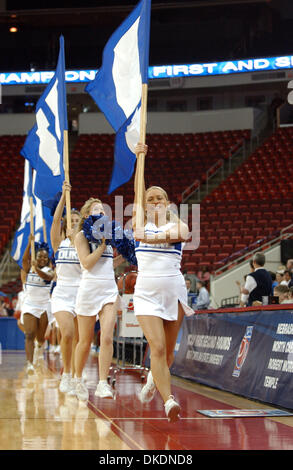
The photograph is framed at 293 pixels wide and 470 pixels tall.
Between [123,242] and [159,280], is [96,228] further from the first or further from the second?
[159,280]

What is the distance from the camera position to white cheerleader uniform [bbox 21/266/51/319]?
10.6 metres

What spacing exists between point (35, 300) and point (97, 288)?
443 cm

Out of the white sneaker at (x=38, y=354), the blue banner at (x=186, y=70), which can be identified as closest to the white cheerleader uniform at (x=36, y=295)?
the white sneaker at (x=38, y=354)

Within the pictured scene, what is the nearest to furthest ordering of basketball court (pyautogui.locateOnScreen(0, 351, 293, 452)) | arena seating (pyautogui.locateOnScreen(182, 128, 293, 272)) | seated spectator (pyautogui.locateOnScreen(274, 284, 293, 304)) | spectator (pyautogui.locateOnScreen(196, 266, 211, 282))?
basketball court (pyautogui.locateOnScreen(0, 351, 293, 452)), seated spectator (pyautogui.locateOnScreen(274, 284, 293, 304)), spectator (pyautogui.locateOnScreen(196, 266, 211, 282)), arena seating (pyautogui.locateOnScreen(182, 128, 293, 272))

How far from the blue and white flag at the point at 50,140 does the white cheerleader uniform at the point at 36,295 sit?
2015 millimetres

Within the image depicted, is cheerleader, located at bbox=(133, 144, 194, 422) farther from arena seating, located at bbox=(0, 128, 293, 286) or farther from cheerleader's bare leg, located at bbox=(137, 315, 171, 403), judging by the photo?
arena seating, located at bbox=(0, 128, 293, 286)

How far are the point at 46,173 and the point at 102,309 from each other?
3.14 metres

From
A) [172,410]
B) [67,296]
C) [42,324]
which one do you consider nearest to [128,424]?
[172,410]

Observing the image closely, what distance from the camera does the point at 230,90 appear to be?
30891 millimetres

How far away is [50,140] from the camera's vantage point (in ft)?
30.2

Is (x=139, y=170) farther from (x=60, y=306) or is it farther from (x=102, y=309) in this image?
(x=60, y=306)

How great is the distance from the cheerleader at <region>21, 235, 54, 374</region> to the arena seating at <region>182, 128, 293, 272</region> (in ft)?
26.6

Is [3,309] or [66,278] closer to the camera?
[66,278]

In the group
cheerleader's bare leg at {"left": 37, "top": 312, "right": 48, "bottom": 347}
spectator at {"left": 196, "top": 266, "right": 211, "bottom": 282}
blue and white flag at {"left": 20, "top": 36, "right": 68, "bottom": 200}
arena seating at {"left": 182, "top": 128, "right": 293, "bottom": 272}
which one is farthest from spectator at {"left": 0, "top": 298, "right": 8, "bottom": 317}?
blue and white flag at {"left": 20, "top": 36, "right": 68, "bottom": 200}
